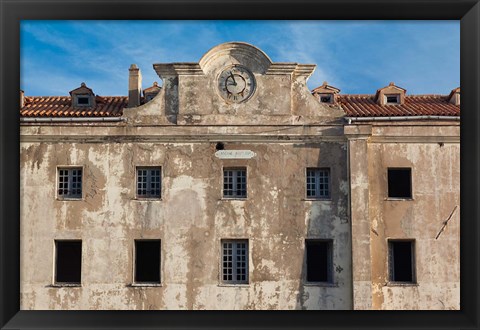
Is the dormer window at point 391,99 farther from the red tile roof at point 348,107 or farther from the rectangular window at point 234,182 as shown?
the rectangular window at point 234,182

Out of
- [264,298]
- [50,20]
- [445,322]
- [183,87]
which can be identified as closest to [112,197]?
[183,87]

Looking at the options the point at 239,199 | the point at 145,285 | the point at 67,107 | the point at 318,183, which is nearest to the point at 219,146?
the point at 239,199

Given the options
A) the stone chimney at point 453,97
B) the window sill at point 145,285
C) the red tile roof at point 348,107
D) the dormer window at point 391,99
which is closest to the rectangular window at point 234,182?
the window sill at point 145,285

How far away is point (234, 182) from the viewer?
62.0 ft

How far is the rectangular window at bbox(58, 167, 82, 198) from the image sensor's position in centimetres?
1881

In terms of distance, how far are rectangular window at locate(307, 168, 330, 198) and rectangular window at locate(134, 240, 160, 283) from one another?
4.99 metres

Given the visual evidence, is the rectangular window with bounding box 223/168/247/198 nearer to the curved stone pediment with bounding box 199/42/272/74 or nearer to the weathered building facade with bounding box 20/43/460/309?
the weathered building facade with bounding box 20/43/460/309

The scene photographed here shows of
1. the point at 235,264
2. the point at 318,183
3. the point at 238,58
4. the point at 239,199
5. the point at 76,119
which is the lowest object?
the point at 235,264

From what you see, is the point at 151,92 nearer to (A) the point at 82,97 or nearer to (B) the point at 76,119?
(A) the point at 82,97

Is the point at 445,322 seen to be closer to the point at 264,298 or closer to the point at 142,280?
the point at 264,298

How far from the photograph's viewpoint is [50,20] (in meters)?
11.1

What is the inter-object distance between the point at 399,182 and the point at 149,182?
25.6 ft

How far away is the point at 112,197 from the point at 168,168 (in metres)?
1.92

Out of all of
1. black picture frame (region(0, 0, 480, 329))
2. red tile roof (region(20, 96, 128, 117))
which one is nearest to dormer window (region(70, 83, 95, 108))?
red tile roof (region(20, 96, 128, 117))
